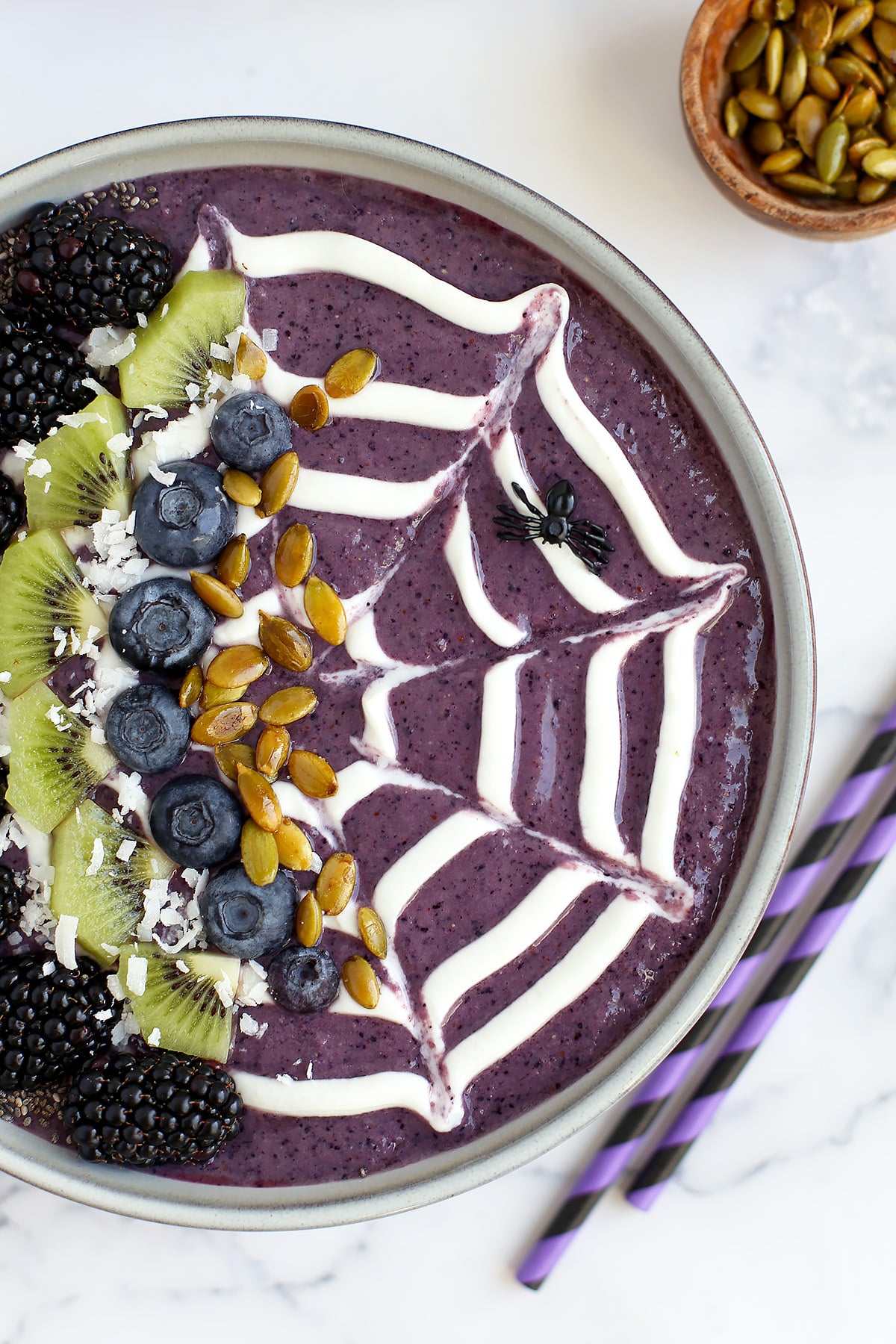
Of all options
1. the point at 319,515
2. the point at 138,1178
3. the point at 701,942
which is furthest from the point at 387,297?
the point at 138,1178

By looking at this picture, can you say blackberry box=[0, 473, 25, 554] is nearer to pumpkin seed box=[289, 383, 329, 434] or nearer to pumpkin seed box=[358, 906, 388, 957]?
pumpkin seed box=[289, 383, 329, 434]

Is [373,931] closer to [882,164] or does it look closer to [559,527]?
[559,527]

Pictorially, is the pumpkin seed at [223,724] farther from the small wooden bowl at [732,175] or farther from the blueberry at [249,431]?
the small wooden bowl at [732,175]

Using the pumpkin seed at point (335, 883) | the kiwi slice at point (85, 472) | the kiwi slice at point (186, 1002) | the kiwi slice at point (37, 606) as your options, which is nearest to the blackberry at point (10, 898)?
the kiwi slice at point (186, 1002)

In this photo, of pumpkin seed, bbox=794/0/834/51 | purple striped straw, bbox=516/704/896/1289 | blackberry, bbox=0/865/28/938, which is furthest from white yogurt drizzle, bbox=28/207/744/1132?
pumpkin seed, bbox=794/0/834/51

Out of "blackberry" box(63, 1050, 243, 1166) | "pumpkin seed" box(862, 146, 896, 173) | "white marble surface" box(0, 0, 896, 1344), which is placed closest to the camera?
"blackberry" box(63, 1050, 243, 1166)

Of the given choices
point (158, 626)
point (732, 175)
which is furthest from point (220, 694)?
point (732, 175)
